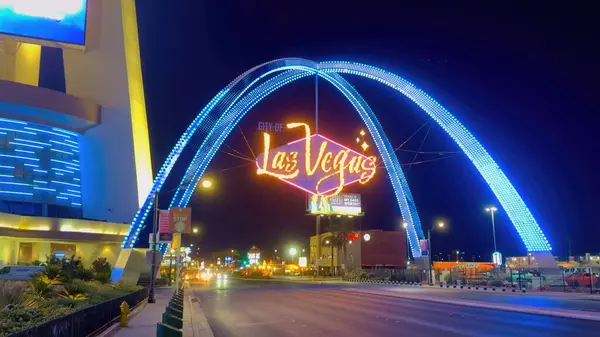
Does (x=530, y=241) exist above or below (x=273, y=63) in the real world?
below

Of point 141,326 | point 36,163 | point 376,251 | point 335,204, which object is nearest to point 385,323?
point 141,326

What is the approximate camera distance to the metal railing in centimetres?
966

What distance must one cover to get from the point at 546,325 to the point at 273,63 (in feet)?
135

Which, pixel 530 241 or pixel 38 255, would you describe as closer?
pixel 530 241

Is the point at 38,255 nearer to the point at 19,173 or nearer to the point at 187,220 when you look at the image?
the point at 19,173

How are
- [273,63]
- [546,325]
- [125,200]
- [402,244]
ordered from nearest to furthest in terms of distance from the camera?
[546,325] < [273,63] < [125,200] < [402,244]

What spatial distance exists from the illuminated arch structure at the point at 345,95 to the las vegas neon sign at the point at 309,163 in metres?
7.58

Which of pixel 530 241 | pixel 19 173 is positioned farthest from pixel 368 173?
pixel 19 173

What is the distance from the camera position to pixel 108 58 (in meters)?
60.6

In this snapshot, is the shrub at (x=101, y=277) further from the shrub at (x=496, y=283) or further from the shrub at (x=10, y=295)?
the shrub at (x=496, y=283)

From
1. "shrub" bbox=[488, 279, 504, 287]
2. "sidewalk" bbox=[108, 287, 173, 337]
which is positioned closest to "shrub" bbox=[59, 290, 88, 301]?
"sidewalk" bbox=[108, 287, 173, 337]

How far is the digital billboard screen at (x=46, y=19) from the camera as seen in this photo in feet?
136

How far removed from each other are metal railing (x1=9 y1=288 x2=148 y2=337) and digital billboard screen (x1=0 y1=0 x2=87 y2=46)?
28.7 meters

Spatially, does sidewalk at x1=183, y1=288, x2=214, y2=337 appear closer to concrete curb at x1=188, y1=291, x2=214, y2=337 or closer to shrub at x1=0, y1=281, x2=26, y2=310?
concrete curb at x1=188, y1=291, x2=214, y2=337
